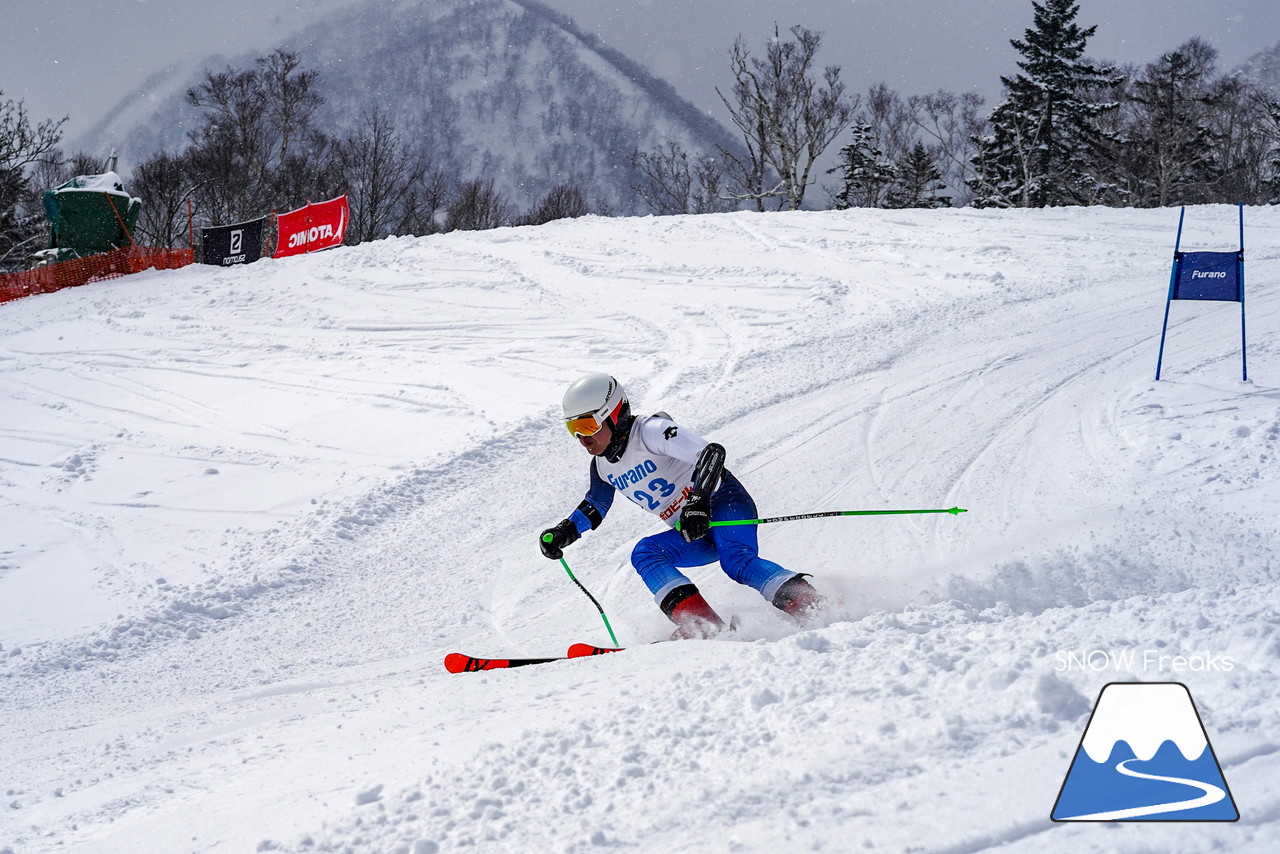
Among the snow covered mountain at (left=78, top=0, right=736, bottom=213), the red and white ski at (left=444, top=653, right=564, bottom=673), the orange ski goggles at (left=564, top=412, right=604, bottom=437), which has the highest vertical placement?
the snow covered mountain at (left=78, top=0, right=736, bottom=213)

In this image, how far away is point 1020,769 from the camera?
2193 mm

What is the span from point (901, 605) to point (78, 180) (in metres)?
28.2

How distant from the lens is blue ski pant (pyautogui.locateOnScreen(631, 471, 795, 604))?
4324mm

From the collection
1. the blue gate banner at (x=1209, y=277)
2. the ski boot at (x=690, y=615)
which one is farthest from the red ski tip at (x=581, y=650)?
the blue gate banner at (x=1209, y=277)

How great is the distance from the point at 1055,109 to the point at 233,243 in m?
32.0

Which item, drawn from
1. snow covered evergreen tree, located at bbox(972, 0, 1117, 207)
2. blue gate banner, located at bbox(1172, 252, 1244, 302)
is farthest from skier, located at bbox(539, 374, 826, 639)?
snow covered evergreen tree, located at bbox(972, 0, 1117, 207)

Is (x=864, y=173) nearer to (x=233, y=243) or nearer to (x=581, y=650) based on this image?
(x=233, y=243)

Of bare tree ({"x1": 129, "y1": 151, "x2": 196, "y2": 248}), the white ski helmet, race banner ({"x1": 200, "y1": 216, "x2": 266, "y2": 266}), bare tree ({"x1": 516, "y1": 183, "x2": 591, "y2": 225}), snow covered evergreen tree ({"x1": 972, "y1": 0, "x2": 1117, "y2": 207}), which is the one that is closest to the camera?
the white ski helmet

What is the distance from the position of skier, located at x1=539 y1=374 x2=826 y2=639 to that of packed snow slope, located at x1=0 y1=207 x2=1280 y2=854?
34 centimetres

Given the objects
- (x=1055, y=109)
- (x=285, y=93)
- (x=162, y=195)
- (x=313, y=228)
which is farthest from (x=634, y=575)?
(x=162, y=195)

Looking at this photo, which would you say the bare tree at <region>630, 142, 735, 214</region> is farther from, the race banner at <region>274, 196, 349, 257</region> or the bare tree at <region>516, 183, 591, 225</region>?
the race banner at <region>274, 196, 349, 257</region>

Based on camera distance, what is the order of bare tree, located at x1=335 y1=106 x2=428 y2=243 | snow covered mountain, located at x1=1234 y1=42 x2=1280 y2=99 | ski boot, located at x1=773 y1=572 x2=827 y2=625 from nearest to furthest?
ski boot, located at x1=773 y1=572 x2=827 y2=625
bare tree, located at x1=335 y1=106 x2=428 y2=243
snow covered mountain, located at x1=1234 y1=42 x2=1280 y2=99

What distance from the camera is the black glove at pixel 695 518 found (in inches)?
163

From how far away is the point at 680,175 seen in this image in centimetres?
4231
